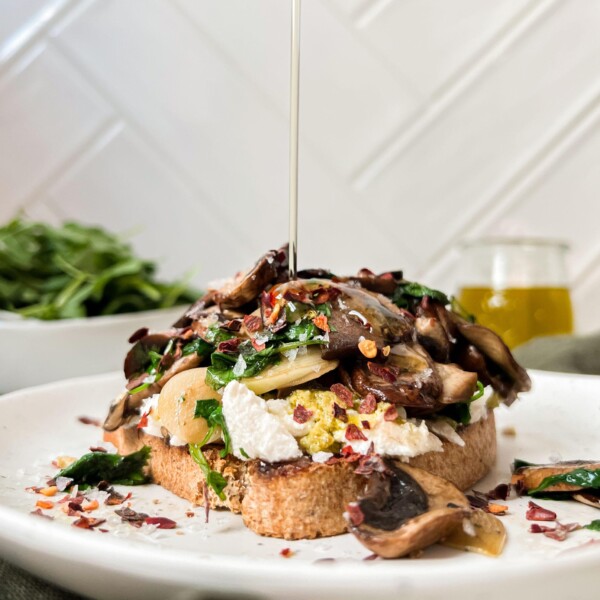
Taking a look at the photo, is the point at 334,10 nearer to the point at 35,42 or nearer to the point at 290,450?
the point at 35,42

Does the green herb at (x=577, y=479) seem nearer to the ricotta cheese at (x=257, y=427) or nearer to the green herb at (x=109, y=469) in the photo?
the ricotta cheese at (x=257, y=427)

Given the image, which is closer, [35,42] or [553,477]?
[553,477]

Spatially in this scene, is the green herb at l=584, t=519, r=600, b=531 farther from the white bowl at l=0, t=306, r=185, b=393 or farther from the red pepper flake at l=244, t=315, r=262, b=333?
the white bowl at l=0, t=306, r=185, b=393

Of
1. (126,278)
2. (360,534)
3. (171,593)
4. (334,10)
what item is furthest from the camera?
(334,10)

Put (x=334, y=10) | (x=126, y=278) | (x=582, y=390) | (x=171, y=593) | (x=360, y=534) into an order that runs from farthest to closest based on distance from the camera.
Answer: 1. (x=334, y=10)
2. (x=126, y=278)
3. (x=582, y=390)
4. (x=360, y=534)
5. (x=171, y=593)

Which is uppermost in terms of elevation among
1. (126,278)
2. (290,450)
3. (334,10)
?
(334,10)

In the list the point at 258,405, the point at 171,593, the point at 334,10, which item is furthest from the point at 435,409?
the point at 334,10

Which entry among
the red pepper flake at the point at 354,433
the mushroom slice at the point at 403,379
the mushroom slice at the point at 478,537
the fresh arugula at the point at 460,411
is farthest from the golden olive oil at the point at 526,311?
the mushroom slice at the point at 478,537
